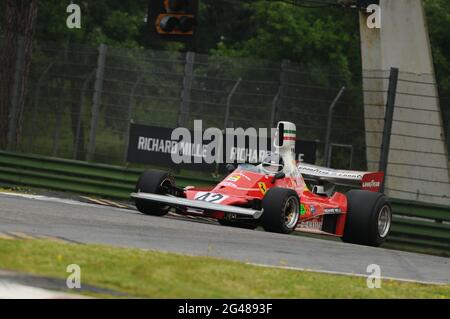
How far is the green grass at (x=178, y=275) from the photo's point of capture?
8.71 metres

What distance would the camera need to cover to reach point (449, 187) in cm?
1853

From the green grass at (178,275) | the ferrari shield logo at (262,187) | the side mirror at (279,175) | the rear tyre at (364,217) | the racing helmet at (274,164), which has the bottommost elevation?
the green grass at (178,275)

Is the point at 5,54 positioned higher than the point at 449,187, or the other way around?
the point at 5,54

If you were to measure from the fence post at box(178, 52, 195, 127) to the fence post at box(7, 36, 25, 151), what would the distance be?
3.11m

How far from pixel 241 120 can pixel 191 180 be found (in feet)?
5.33

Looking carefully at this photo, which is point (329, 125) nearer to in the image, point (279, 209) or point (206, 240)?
point (279, 209)

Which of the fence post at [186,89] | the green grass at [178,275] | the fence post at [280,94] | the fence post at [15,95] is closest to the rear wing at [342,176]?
the fence post at [280,94]

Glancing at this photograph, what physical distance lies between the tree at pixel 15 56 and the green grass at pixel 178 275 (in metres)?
11.0

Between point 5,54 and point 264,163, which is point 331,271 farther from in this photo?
point 5,54

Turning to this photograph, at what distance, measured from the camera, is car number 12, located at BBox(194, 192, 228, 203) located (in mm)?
14984

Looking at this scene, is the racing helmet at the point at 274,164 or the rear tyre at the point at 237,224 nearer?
the racing helmet at the point at 274,164

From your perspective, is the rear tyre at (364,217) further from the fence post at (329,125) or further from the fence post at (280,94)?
the fence post at (280,94)

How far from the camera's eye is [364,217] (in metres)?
15.6
